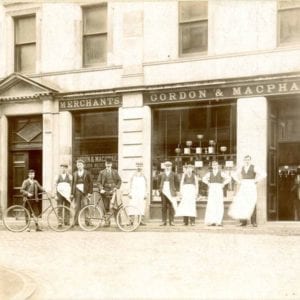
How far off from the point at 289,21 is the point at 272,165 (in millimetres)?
3891

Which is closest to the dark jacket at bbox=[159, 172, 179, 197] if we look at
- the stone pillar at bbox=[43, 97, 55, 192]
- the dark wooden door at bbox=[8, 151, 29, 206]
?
the stone pillar at bbox=[43, 97, 55, 192]

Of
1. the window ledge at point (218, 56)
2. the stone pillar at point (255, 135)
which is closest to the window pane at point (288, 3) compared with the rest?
the window ledge at point (218, 56)

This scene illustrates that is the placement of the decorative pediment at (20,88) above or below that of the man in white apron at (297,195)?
above

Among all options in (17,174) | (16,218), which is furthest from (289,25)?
(17,174)

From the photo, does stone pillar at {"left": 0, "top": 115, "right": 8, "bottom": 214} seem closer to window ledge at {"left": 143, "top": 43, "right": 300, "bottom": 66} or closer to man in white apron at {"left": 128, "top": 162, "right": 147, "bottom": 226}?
window ledge at {"left": 143, "top": 43, "right": 300, "bottom": 66}

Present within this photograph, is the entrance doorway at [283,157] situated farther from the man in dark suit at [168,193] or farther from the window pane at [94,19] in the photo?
the window pane at [94,19]

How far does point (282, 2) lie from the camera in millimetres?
17219

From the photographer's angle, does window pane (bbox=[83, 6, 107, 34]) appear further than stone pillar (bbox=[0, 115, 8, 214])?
No

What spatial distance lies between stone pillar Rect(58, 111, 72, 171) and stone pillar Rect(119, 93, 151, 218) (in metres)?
1.97

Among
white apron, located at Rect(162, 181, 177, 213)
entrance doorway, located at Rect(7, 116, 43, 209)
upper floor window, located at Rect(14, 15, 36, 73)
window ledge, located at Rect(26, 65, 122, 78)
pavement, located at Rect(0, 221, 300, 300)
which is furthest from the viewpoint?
upper floor window, located at Rect(14, 15, 36, 73)

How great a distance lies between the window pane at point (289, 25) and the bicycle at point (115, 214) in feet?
19.8

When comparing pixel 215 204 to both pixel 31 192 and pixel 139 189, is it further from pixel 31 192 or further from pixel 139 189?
pixel 31 192

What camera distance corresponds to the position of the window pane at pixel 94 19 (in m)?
20.1

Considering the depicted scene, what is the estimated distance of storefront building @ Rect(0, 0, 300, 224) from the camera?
17.5 metres
